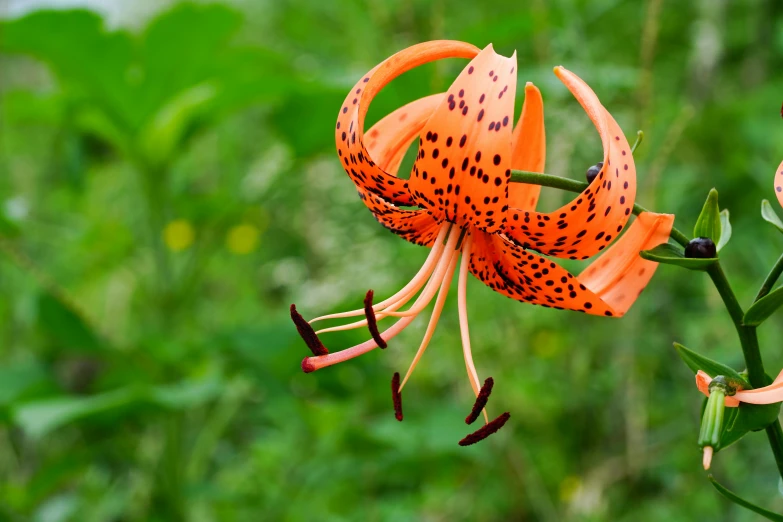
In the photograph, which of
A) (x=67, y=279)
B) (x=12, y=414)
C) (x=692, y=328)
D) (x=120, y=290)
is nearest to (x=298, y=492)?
(x=12, y=414)

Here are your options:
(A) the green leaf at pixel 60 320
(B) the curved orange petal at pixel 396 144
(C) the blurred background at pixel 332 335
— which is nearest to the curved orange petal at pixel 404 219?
(B) the curved orange petal at pixel 396 144

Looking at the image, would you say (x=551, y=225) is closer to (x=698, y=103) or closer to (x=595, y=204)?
(x=595, y=204)

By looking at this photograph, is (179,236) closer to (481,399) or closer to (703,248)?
(481,399)

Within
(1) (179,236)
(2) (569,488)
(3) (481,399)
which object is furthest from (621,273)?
(1) (179,236)

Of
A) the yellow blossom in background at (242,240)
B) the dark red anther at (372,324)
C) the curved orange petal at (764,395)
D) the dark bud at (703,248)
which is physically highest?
the dark bud at (703,248)

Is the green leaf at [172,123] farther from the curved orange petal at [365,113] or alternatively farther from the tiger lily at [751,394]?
the tiger lily at [751,394]
